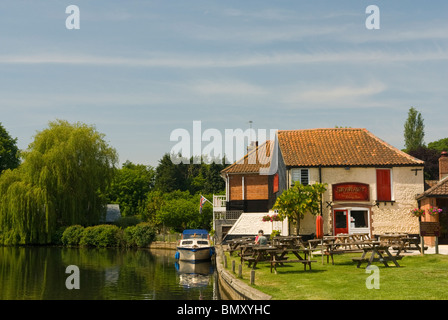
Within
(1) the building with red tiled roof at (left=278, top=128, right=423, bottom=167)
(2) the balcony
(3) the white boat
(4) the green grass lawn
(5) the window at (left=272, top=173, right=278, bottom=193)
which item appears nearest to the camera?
(4) the green grass lawn

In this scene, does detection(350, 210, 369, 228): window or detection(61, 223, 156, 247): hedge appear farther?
detection(61, 223, 156, 247): hedge

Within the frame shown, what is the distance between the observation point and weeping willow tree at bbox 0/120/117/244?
50.7 meters

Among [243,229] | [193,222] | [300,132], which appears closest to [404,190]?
[300,132]

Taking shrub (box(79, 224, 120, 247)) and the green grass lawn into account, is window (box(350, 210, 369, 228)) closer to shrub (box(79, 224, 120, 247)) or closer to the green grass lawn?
the green grass lawn

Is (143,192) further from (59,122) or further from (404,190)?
(404,190)

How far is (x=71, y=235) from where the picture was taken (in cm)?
5241

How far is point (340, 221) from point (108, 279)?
15137mm

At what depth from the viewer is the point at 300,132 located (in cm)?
3672

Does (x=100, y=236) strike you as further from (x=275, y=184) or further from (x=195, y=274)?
(x=195, y=274)

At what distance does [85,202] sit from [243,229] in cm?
2375

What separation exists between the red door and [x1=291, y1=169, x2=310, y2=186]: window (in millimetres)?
2807

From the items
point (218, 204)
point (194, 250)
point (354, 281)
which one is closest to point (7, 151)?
point (218, 204)

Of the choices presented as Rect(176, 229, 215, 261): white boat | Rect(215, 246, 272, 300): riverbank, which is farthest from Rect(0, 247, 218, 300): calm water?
Rect(215, 246, 272, 300): riverbank

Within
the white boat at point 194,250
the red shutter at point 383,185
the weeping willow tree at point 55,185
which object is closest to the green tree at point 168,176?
the weeping willow tree at point 55,185
